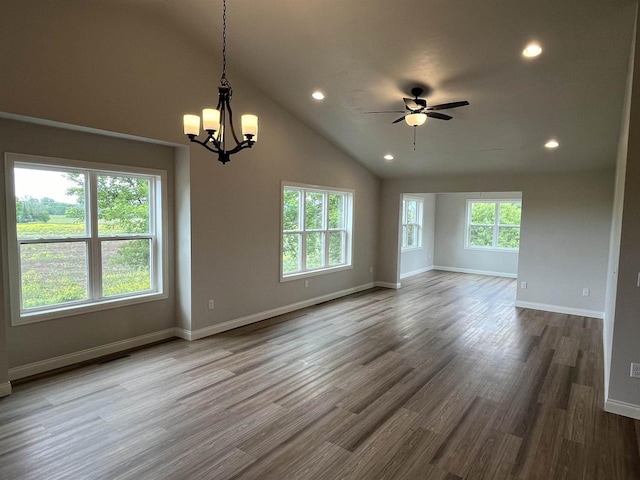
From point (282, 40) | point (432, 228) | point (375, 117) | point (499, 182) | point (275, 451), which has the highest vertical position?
point (282, 40)

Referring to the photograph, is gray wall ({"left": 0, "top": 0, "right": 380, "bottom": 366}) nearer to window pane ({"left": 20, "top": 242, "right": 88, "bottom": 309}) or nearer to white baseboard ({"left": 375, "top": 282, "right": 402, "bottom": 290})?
window pane ({"left": 20, "top": 242, "right": 88, "bottom": 309})

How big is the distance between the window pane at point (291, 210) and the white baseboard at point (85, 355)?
238 cm

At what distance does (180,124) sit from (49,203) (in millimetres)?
1595

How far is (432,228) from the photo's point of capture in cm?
1098

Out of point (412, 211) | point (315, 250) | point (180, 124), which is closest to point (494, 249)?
point (412, 211)

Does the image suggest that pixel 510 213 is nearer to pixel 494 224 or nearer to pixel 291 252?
pixel 494 224

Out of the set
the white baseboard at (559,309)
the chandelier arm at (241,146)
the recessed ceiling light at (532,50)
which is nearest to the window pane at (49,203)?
the chandelier arm at (241,146)

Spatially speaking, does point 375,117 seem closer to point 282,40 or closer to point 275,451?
point 282,40

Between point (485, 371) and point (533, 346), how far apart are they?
1.24 m

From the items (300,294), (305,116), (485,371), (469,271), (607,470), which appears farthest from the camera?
(469,271)

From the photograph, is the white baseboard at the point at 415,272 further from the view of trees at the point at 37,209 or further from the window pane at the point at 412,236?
the view of trees at the point at 37,209

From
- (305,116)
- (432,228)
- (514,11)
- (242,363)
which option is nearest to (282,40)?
(305,116)

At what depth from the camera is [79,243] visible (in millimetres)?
4090

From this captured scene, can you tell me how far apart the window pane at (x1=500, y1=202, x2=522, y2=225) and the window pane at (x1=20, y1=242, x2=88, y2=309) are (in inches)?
370
